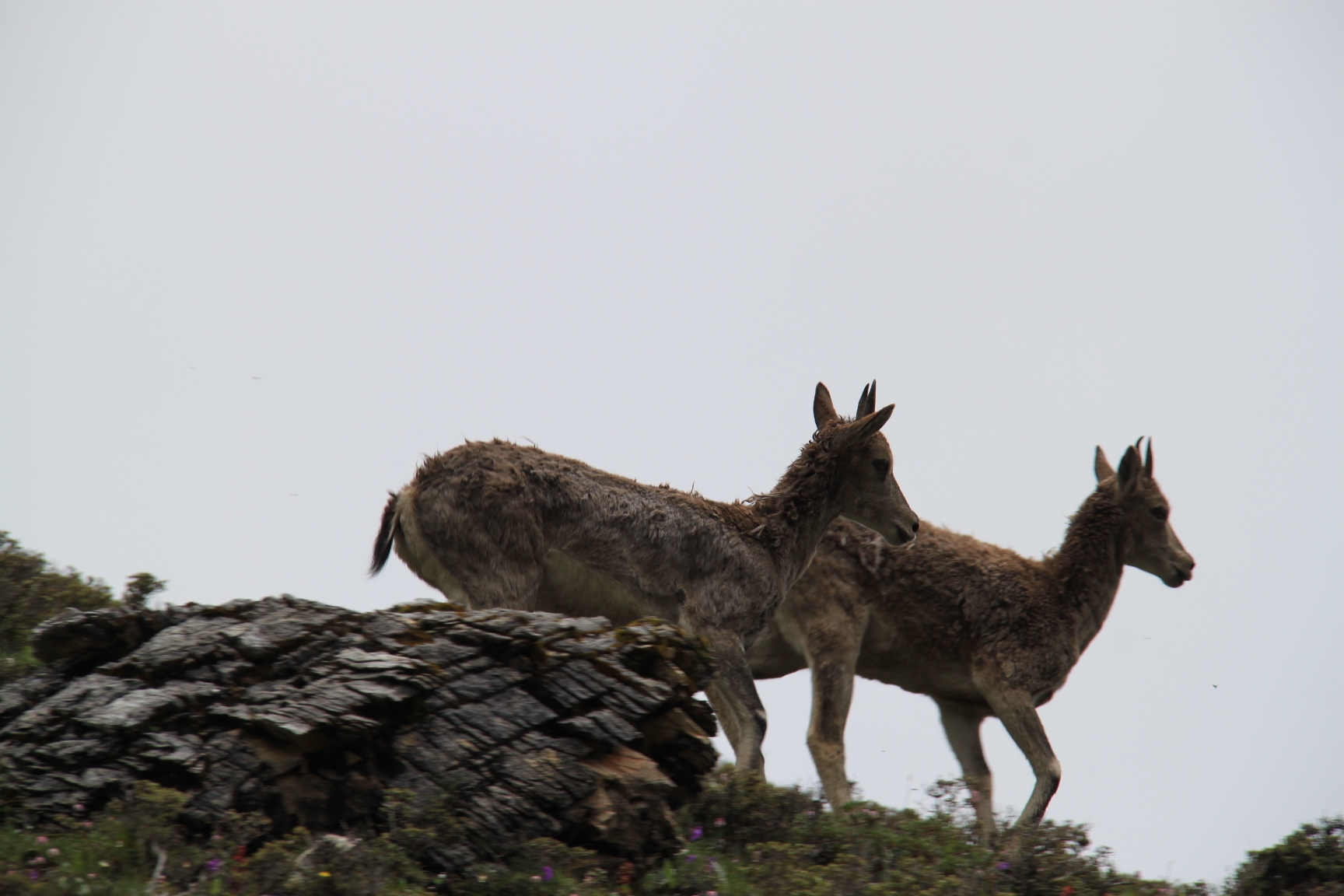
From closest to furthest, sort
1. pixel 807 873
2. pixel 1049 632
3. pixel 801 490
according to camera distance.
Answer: pixel 807 873 → pixel 801 490 → pixel 1049 632

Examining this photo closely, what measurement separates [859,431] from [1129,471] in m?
3.72

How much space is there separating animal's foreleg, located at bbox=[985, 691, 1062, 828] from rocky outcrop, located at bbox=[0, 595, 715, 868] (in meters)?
4.94

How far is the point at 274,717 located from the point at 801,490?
17.9ft

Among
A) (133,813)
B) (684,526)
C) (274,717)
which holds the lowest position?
(133,813)

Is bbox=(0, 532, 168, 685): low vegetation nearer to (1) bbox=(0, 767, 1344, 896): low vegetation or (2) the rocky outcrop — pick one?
(2) the rocky outcrop

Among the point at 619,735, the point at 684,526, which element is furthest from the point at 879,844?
the point at 684,526

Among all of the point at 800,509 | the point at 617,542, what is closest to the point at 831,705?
the point at 800,509

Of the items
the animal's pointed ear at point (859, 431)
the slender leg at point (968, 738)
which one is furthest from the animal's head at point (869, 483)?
the slender leg at point (968, 738)

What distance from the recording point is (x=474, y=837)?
631 centimetres

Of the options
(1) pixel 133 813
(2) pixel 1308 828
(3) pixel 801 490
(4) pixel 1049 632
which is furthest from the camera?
(4) pixel 1049 632

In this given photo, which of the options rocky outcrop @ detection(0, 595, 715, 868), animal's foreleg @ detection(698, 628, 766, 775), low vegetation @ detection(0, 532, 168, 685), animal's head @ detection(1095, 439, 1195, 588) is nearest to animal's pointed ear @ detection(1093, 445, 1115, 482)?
animal's head @ detection(1095, 439, 1195, 588)

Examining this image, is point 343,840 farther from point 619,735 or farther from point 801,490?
point 801,490

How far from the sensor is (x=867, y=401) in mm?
11375

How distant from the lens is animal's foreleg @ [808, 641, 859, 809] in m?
11.1
